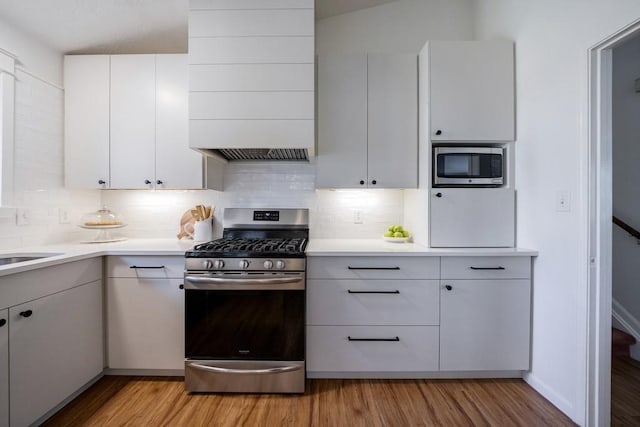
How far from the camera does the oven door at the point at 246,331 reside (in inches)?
73.7

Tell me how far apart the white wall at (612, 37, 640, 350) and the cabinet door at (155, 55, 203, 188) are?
3.56 meters

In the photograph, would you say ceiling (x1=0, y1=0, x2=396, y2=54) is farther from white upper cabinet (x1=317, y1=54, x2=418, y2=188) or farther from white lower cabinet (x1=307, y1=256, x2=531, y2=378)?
white lower cabinet (x1=307, y1=256, x2=531, y2=378)

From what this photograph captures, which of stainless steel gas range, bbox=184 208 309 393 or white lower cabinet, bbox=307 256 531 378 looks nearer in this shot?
stainless steel gas range, bbox=184 208 309 393

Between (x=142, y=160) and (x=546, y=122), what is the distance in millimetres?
2855

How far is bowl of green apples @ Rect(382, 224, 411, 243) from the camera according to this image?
2.39 meters

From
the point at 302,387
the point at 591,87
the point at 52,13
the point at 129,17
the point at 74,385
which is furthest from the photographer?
the point at 129,17

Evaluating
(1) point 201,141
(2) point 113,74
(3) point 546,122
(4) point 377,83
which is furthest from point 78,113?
(3) point 546,122

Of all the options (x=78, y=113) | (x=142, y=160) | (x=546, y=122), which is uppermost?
(x=78, y=113)

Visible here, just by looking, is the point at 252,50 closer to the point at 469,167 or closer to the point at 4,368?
the point at 469,167

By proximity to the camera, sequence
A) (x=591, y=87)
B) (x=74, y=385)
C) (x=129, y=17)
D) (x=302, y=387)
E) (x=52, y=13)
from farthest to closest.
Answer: (x=129, y=17)
(x=52, y=13)
(x=302, y=387)
(x=74, y=385)
(x=591, y=87)

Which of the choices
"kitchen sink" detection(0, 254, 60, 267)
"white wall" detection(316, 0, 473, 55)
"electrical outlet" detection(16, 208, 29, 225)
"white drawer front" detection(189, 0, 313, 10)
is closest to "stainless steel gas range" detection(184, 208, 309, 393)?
"kitchen sink" detection(0, 254, 60, 267)

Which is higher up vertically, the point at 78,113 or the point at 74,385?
the point at 78,113

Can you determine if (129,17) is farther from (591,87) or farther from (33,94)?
(591,87)

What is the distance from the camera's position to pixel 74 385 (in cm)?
177
